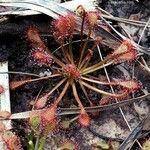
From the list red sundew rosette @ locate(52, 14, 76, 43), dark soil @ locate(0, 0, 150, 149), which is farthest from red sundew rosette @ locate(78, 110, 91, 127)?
red sundew rosette @ locate(52, 14, 76, 43)

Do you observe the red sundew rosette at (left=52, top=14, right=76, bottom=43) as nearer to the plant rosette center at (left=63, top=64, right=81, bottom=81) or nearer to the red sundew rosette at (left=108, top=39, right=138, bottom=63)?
the plant rosette center at (left=63, top=64, right=81, bottom=81)

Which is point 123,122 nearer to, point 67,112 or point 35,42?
point 67,112

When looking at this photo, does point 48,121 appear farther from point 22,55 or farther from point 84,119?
point 22,55

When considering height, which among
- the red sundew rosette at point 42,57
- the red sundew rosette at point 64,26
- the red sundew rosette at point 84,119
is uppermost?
the red sundew rosette at point 64,26

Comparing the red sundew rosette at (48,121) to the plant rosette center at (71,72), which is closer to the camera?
the red sundew rosette at (48,121)

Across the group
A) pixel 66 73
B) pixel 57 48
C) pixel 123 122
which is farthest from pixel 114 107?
pixel 57 48

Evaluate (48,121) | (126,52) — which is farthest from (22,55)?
(126,52)

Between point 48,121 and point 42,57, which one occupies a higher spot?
point 42,57

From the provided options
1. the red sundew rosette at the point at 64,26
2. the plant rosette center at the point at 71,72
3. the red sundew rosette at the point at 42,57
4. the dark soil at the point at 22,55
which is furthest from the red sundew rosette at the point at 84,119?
the red sundew rosette at the point at 64,26

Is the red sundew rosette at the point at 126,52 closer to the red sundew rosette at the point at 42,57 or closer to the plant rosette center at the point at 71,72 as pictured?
the plant rosette center at the point at 71,72
